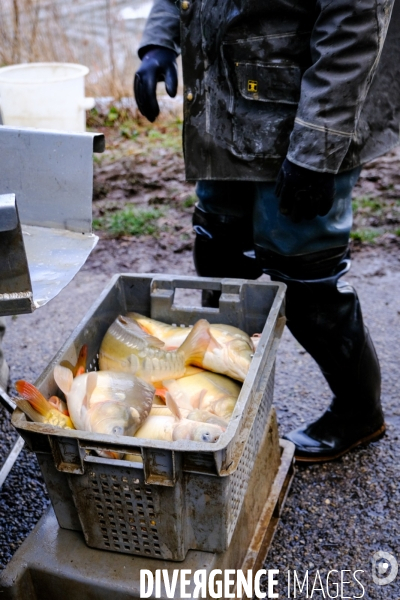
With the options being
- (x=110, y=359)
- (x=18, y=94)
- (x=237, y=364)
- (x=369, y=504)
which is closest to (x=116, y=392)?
(x=110, y=359)

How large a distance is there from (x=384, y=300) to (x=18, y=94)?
338 cm

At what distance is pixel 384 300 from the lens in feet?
12.7

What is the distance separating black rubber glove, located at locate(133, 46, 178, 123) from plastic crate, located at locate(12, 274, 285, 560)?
3.76 feet

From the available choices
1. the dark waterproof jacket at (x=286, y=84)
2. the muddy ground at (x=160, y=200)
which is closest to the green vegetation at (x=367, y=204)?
the muddy ground at (x=160, y=200)

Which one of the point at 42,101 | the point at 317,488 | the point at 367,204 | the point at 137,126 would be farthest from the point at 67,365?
the point at 137,126

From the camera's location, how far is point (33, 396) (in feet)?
5.83

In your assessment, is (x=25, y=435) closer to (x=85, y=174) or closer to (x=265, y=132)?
(x=85, y=174)

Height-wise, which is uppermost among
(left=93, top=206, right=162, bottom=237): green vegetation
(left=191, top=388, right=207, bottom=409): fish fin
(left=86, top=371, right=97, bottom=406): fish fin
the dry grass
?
the dry grass

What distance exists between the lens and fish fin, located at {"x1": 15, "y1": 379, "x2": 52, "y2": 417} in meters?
1.76

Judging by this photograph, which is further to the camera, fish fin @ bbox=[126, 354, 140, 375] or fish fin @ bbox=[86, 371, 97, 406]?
fish fin @ bbox=[126, 354, 140, 375]

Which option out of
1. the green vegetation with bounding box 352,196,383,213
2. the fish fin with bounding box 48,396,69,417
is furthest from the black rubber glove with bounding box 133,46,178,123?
the green vegetation with bounding box 352,196,383,213

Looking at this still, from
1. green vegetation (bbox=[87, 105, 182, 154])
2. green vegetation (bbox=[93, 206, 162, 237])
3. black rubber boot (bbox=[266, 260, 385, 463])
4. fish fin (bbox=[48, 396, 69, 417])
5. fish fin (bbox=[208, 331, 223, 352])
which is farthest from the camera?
green vegetation (bbox=[87, 105, 182, 154])

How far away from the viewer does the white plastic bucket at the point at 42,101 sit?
17.3 feet

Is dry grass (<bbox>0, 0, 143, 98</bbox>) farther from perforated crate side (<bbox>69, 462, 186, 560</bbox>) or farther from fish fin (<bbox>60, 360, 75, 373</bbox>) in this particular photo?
perforated crate side (<bbox>69, 462, 186, 560</bbox>)
